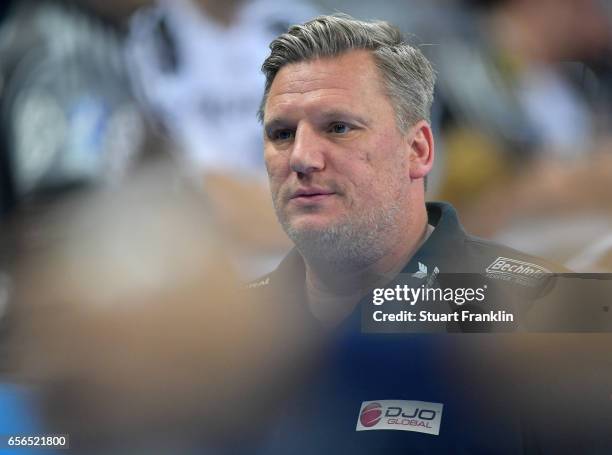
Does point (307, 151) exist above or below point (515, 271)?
above

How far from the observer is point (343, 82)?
7.23ft

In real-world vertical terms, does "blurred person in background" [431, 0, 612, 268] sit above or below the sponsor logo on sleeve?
above

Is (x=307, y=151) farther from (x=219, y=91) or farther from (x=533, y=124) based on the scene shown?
(x=533, y=124)

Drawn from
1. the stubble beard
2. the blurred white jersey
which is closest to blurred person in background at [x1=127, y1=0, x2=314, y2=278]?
the blurred white jersey

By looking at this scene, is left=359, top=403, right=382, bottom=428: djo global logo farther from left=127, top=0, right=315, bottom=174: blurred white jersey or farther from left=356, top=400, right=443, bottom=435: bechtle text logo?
left=127, top=0, right=315, bottom=174: blurred white jersey

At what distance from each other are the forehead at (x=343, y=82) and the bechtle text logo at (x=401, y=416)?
0.77 m

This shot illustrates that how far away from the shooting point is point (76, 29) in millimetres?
2428

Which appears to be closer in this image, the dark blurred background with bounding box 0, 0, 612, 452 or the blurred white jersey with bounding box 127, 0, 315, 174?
the dark blurred background with bounding box 0, 0, 612, 452

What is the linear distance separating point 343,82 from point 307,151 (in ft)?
0.65

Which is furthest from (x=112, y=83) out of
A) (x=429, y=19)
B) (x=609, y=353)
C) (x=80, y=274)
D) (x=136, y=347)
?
(x=609, y=353)

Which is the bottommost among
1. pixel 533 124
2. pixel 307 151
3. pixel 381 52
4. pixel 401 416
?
pixel 401 416

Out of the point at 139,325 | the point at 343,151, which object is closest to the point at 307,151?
the point at 343,151

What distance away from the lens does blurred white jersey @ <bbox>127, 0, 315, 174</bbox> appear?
7.71 ft

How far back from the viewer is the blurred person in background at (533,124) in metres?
2.24
